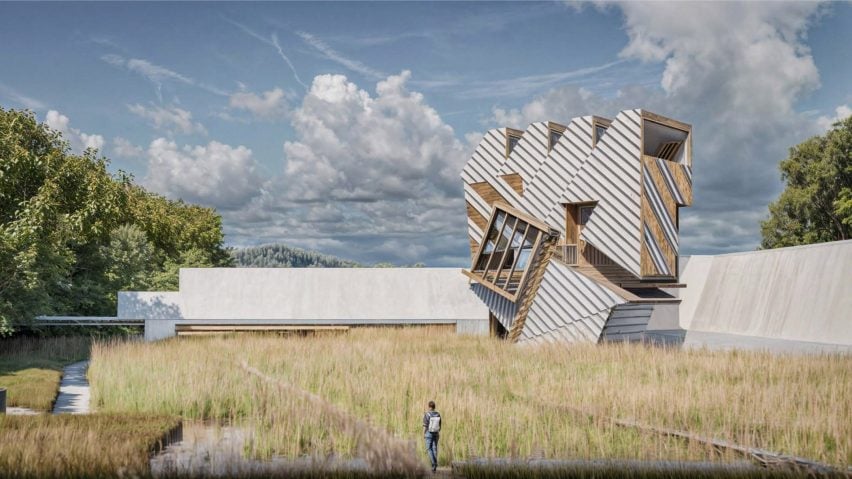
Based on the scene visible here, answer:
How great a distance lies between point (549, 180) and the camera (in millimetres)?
20172

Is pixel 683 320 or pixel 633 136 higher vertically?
pixel 633 136

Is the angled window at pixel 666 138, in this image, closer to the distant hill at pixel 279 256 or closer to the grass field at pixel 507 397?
the grass field at pixel 507 397

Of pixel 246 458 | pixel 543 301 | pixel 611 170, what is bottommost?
pixel 246 458

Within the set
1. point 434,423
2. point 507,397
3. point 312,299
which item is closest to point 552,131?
point 312,299

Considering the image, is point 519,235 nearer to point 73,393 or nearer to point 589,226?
point 589,226

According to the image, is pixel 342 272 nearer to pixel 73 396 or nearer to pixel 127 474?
pixel 73 396

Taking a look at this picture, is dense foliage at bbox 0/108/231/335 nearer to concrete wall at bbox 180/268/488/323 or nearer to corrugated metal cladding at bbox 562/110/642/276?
concrete wall at bbox 180/268/488/323

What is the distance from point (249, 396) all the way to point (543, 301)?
978 cm

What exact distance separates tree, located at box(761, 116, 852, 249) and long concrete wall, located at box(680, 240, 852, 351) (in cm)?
572

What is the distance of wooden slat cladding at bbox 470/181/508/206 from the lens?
22.4 m

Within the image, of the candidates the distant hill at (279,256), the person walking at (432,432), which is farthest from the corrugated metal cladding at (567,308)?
the distant hill at (279,256)

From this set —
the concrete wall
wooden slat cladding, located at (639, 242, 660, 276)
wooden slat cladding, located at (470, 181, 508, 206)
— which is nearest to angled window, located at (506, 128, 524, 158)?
wooden slat cladding, located at (470, 181, 508, 206)

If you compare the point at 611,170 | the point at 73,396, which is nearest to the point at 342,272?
the point at 611,170

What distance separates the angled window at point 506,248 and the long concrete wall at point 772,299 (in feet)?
17.3
